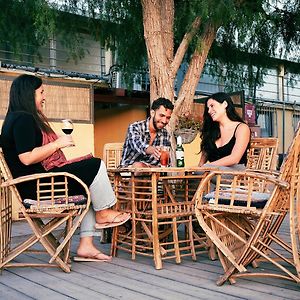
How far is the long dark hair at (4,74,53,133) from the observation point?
3.11 metres

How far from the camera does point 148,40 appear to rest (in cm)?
641

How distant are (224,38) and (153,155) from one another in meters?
4.75

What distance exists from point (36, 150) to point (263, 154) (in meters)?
1.75

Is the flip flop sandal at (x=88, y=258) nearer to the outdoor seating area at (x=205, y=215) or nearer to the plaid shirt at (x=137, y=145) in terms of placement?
the outdoor seating area at (x=205, y=215)

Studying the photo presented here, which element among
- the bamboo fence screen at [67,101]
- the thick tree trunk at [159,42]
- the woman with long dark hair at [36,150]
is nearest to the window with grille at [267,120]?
the thick tree trunk at [159,42]

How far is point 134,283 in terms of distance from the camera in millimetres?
2740

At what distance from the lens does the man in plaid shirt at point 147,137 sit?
3.90 m

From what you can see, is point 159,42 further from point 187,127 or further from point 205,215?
point 205,215

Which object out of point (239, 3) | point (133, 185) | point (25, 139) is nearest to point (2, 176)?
point (25, 139)

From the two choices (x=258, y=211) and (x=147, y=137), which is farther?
(x=147, y=137)

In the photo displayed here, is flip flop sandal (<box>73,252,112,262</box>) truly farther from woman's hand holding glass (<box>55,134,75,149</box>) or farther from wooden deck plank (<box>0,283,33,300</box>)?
woman's hand holding glass (<box>55,134,75,149</box>)

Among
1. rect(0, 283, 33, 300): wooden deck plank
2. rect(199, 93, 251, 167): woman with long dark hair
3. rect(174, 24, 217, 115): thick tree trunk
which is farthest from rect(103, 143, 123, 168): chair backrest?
rect(174, 24, 217, 115): thick tree trunk

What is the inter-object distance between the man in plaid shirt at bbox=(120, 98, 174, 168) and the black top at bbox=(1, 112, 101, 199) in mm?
731

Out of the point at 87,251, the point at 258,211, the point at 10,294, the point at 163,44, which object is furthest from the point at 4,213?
the point at 163,44
